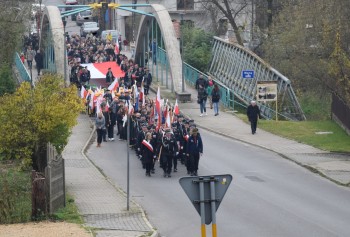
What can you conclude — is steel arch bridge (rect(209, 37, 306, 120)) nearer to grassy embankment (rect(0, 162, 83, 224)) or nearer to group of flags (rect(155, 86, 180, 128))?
group of flags (rect(155, 86, 180, 128))

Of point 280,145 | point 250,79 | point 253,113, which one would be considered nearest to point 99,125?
point 253,113

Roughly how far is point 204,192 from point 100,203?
9542 mm

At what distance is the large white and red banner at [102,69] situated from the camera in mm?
50831

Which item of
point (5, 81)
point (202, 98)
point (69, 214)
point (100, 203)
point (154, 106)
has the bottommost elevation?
point (100, 203)

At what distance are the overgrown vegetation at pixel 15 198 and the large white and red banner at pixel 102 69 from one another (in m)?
25.9

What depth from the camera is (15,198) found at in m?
21.7

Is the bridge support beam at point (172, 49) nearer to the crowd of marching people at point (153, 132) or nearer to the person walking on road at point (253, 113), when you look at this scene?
the crowd of marching people at point (153, 132)

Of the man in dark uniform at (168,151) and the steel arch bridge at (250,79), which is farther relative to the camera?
the steel arch bridge at (250,79)

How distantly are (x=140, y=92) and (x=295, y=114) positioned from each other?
8.49 m

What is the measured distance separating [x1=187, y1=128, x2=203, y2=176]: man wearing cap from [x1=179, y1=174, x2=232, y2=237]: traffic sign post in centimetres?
1356

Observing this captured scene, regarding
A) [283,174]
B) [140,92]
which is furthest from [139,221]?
[140,92]

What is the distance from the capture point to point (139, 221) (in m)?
21.0

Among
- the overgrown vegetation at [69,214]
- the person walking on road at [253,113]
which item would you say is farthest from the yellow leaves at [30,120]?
the person walking on road at [253,113]

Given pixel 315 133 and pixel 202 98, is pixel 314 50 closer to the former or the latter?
pixel 202 98
